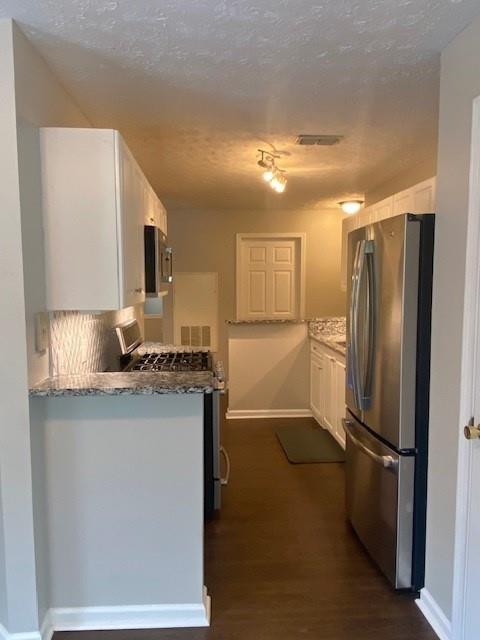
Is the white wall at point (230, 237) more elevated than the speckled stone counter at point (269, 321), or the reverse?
the white wall at point (230, 237)

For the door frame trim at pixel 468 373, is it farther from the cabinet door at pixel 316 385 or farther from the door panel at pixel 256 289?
the door panel at pixel 256 289

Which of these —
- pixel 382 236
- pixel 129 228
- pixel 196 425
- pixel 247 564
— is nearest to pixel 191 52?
pixel 129 228

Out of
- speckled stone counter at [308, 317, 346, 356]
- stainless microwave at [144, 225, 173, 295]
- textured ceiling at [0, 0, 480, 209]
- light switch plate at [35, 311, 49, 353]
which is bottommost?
speckled stone counter at [308, 317, 346, 356]

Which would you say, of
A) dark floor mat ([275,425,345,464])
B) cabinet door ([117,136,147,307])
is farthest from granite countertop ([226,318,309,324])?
cabinet door ([117,136,147,307])

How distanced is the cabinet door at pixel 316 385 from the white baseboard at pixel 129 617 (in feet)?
9.73

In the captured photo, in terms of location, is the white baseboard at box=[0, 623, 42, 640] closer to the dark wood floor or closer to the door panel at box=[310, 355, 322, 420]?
the dark wood floor

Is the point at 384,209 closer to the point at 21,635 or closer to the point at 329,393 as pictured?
the point at 329,393

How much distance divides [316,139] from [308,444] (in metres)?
2.69

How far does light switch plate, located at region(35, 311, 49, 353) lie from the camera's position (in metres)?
1.84

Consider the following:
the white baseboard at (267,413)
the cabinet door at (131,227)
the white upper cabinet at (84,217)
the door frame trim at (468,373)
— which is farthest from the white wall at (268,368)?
the door frame trim at (468,373)

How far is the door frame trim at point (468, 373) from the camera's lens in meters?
1.69

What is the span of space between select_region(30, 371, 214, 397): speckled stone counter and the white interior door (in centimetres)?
351

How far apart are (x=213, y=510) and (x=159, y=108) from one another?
2454mm

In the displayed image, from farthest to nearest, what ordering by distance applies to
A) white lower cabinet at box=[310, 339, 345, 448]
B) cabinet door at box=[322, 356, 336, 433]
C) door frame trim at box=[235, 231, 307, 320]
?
door frame trim at box=[235, 231, 307, 320], cabinet door at box=[322, 356, 336, 433], white lower cabinet at box=[310, 339, 345, 448]
